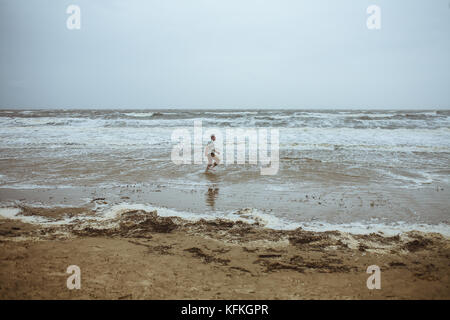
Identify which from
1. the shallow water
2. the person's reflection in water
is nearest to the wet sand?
the shallow water

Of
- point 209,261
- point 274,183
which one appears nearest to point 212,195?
point 274,183

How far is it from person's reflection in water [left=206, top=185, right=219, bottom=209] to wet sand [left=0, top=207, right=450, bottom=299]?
131cm

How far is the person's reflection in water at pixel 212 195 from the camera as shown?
6653 mm

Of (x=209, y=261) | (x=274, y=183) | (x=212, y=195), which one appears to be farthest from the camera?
(x=274, y=183)

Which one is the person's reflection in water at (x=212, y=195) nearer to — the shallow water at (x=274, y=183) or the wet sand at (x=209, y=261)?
the shallow water at (x=274, y=183)

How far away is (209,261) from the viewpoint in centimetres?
379

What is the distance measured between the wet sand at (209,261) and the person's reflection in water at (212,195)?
1314 millimetres

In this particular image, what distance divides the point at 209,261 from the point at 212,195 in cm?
349

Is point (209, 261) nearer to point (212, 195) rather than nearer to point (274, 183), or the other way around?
point (212, 195)

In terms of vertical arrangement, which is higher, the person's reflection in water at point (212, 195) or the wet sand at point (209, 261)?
the person's reflection in water at point (212, 195)

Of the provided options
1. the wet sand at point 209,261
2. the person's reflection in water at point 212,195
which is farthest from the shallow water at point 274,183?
the wet sand at point 209,261

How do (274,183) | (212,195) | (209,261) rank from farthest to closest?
(274,183) → (212,195) → (209,261)

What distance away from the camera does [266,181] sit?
8.65 m
